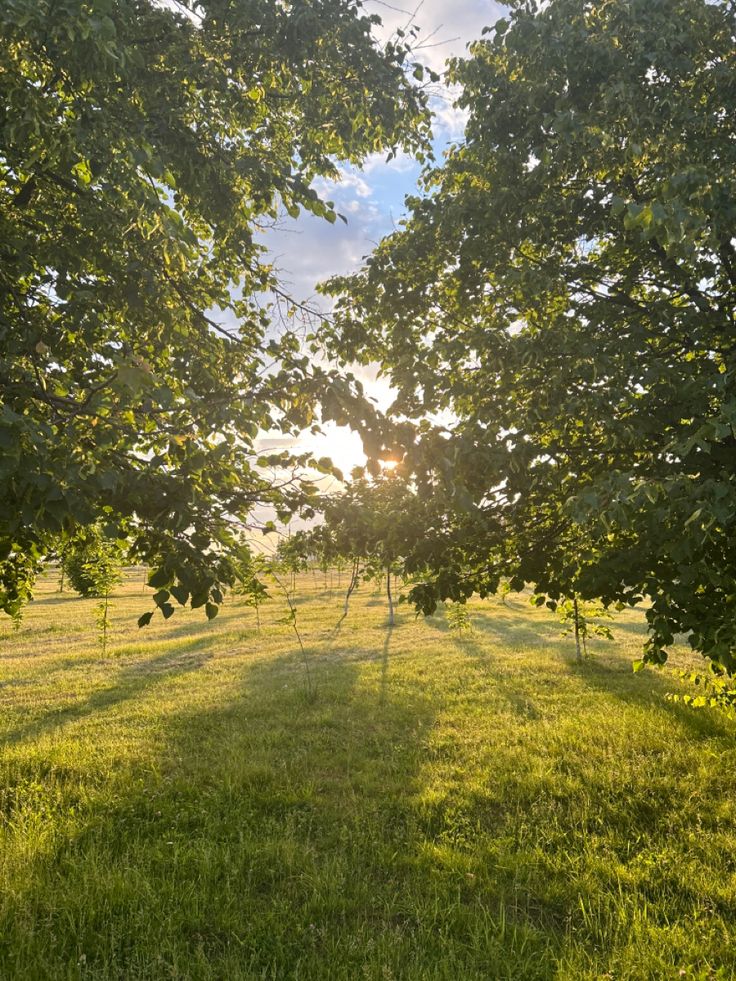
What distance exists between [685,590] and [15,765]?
989 centimetres

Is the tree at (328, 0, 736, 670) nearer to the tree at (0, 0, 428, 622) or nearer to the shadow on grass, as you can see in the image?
the tree at (0, 0, 428, 622)

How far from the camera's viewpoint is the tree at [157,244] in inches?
137

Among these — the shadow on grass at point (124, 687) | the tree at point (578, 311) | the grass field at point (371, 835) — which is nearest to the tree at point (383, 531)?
the tree at point (578, 311)

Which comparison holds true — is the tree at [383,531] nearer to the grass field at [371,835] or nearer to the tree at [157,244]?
the tree at [157,244]

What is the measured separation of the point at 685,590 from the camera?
517cm

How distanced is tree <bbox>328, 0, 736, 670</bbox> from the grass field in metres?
2.41

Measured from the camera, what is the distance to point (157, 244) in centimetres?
526

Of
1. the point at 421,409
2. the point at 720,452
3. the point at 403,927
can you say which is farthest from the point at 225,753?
the point at 720,452

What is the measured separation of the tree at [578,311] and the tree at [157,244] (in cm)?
138

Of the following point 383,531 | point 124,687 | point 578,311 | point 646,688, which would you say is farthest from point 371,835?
point 124,687

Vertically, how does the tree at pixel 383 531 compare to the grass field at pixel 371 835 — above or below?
above

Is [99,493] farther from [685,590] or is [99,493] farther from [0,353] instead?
[685,590]

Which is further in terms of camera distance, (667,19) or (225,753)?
(225,753)

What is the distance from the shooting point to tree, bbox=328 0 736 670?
17.3 ft
